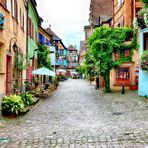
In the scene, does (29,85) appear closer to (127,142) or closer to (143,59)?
(143,59)

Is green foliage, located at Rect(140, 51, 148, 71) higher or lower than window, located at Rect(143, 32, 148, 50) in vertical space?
lower

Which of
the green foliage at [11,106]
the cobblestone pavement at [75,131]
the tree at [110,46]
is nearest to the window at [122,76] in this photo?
the tree at [110,46]

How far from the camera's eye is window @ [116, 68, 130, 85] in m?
32.0

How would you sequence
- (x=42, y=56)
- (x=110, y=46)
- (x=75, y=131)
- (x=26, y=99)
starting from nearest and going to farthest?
(x=75, y=131) < (x=26, y=99) < (x=110, y=46) < (x=42, y=56)

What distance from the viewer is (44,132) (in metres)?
9.52

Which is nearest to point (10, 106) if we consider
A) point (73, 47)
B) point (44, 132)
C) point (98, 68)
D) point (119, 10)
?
point (44, 132)

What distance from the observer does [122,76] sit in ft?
106

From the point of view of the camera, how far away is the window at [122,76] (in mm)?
31958

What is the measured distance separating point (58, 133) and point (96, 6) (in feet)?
169

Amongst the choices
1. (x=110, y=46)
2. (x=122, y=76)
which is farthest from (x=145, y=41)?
(x=122, y=76)

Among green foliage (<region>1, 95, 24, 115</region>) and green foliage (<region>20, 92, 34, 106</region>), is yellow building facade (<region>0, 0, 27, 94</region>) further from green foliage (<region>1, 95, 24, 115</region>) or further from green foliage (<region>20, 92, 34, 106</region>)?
green foliage (<region>1, 95, 24, 115</region>)

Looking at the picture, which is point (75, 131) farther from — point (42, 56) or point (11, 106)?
point (42, 56)

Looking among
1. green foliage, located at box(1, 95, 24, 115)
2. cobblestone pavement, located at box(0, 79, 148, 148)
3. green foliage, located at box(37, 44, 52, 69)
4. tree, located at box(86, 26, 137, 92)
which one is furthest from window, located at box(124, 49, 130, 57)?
green foliage, located at box(1, 95, 24, 115)

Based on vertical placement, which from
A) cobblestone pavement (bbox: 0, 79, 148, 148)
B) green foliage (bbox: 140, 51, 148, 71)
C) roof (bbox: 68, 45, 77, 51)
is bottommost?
cobblestone pavement (bbox: 0, 79, 148, 148)
